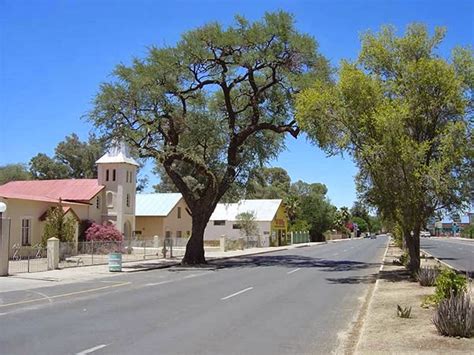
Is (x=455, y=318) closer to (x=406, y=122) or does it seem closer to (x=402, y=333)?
(x=402, y=333)

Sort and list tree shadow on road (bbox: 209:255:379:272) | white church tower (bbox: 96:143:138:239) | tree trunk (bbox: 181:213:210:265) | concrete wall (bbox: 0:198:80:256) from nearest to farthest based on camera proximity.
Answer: tree shadow on road (bbox: 209:255:379:272), tree trunk (bbox: 181:213:210:265), concrete wall (bbox: 0:198:80:256), white church tower (bbox: 96:143:138:239)

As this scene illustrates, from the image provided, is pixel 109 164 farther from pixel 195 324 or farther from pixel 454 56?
pixel 195 324

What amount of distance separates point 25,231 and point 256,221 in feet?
131

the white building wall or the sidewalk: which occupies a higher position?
the white building wall

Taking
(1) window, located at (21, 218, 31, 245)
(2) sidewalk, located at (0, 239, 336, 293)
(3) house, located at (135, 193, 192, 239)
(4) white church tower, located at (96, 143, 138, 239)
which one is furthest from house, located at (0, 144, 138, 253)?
(2) sidewalk, located at (0, 239, 336, 293)

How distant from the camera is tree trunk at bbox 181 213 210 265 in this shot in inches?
1406

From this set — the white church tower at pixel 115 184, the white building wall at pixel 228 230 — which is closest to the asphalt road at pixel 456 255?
the white building wall at pixel 228 230

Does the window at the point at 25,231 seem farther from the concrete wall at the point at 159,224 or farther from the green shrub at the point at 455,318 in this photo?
the green shrub at the point at 455,318

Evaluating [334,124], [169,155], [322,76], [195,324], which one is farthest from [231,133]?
[195,324]

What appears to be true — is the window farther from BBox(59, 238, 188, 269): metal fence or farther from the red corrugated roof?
the red corrugated roof

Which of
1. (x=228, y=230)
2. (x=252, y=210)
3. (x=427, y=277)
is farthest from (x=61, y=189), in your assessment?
(x=427, y=277)

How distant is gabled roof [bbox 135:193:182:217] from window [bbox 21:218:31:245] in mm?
22450

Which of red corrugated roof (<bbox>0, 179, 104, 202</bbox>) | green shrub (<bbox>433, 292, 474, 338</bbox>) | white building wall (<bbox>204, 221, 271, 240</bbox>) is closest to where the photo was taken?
green shrub (<bbox>433, 292, 474, 338</bbox>)

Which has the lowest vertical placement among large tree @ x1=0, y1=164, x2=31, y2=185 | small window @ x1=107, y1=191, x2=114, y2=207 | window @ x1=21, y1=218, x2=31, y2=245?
window @ x1=21, y1=218, x2=31, y2=245
